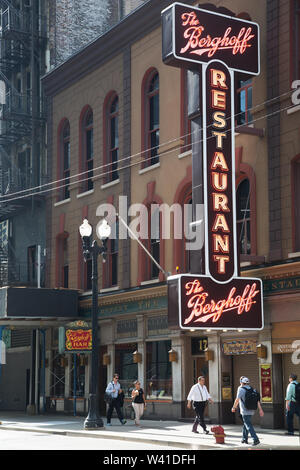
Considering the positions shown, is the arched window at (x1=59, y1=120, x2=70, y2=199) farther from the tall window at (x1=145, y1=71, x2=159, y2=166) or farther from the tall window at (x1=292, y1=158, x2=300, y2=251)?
the tall window at (x1=292, y1=158, x2=300, y2=251)

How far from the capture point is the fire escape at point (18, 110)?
39062 millimetres

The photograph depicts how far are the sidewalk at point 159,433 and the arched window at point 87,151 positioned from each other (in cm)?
995

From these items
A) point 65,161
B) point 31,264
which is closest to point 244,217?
point 65,161

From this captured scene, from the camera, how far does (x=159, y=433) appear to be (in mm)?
23547

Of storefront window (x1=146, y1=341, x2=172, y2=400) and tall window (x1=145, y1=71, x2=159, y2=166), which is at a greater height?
tall window (x1=145, y1=71, x2=159, y2=166)

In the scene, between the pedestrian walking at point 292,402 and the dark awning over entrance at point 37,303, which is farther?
the dark awning over entrance at point 37,303

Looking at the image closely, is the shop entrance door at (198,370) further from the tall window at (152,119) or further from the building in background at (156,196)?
the tall window at (152,119)

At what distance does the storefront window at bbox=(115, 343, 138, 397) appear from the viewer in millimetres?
30719

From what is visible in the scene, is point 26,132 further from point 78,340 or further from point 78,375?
point 78,340

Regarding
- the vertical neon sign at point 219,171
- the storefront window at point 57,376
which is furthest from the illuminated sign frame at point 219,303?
the storefront window at point 57,376

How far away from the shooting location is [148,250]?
3028 cm

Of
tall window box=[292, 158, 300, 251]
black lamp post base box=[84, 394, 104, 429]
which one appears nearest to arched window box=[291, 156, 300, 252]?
tall window box=[292, 158, 300, 251]

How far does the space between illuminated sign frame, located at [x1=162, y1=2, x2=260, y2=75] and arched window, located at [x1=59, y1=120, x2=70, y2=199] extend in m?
13.2
